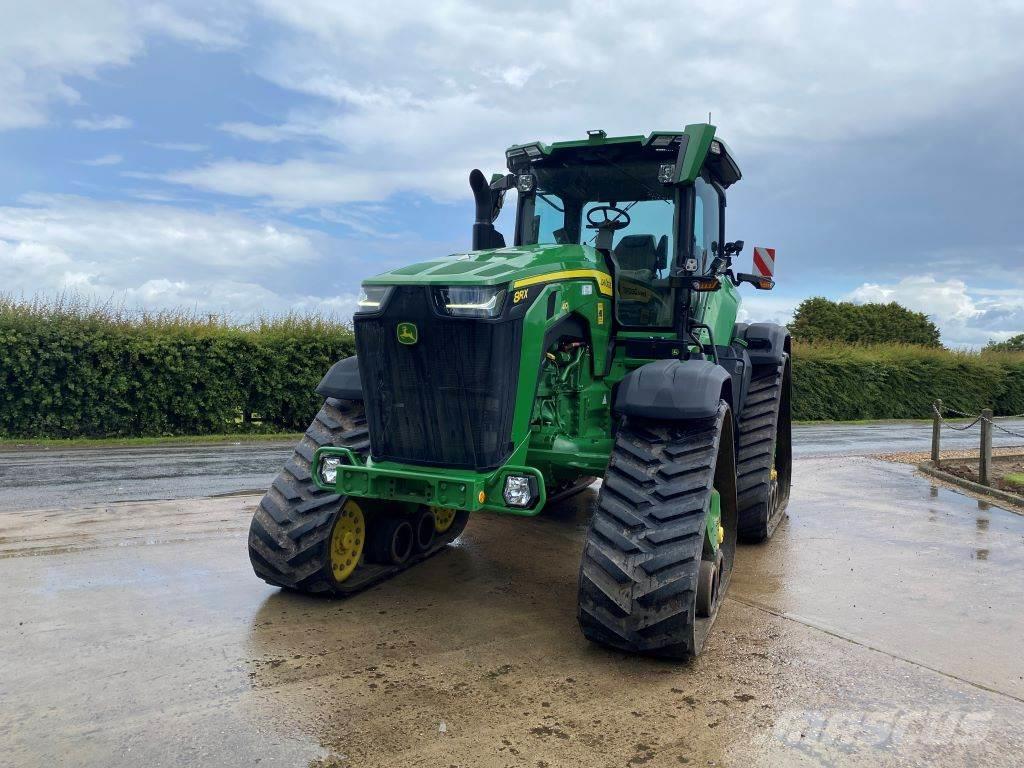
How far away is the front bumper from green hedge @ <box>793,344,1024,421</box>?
23.1 m

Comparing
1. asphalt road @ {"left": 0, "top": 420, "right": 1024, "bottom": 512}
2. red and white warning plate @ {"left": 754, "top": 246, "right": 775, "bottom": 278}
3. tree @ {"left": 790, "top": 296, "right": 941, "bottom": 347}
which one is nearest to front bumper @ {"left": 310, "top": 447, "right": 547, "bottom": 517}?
red and white warning plate @ {"left": 754, "top": 246, "right": 775, "bottom": 278}

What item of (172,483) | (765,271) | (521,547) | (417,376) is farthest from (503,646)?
(172,483)

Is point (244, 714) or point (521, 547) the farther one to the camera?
point (521, 547)

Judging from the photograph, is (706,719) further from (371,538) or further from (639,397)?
(371,538)

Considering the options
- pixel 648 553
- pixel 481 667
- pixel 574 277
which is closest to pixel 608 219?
pixel 574 277

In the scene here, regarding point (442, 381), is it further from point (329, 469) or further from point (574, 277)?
point (574, 277)

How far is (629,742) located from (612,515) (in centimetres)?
116

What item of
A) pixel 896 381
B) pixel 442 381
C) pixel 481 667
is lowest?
pixel 481 667

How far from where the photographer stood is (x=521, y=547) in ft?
21.2

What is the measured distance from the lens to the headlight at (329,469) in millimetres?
4656

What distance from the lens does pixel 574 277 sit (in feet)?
16.1

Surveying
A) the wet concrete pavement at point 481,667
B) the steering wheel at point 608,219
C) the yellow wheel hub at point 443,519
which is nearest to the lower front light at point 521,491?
the wet concrete pavement at point 481,667

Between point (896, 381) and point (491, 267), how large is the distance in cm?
2717

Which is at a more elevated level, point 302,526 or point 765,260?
point 765,260
